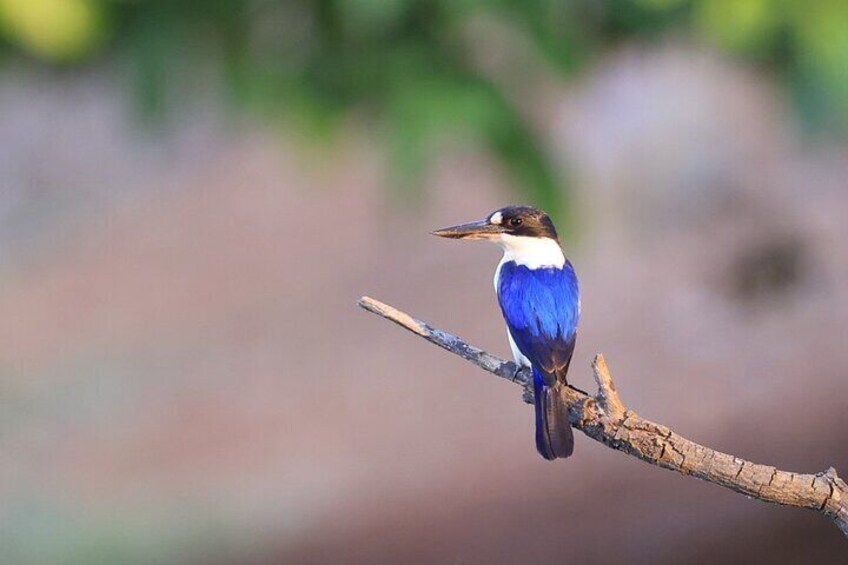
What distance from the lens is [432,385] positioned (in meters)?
11.4

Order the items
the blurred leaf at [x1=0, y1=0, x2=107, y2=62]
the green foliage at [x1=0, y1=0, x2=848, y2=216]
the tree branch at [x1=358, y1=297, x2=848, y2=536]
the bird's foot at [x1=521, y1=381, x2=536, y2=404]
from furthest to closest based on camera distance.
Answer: the green foliage at [x1=0, y1=0, x2=848, y2=216] < the blurred leaf at [x1=0, y1=0, x2=107, y2=62] < the bird's foot at [x1=521, y1=381, x2=536, y2=404] < the tree branch at [x1=358, y1=297, x2=848, y2=536]

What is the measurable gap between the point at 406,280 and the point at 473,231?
11.6 meters

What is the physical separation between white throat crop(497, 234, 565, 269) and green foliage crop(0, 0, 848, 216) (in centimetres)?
250

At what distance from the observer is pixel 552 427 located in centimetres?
92

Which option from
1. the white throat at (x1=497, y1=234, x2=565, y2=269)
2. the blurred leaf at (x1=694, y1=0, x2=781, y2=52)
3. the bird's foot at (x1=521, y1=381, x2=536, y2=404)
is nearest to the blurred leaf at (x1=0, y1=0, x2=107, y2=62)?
the blurred leaf at (x1=694, y1=0, x2=781, y2=52)

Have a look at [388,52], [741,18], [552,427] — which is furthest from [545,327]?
[388,52]

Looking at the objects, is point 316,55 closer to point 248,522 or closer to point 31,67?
point 31,67

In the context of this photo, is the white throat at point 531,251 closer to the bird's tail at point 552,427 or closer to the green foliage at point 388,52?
the bird's tail at point 552,427

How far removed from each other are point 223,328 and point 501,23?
9401mm

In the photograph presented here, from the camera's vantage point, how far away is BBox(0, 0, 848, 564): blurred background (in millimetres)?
4250

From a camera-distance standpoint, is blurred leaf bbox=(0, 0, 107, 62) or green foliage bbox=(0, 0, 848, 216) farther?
green foliage bbox=(0, 0, 848, 216)

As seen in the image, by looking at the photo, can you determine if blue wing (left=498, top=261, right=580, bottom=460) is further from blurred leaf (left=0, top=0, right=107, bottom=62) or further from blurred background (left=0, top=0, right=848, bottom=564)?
blurred leaf (left=0, top=0, right=107, bottom=62)

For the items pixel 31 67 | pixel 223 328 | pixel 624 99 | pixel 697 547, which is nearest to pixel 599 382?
pixel 31 67

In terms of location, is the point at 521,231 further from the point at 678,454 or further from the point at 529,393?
the point at 678,454
